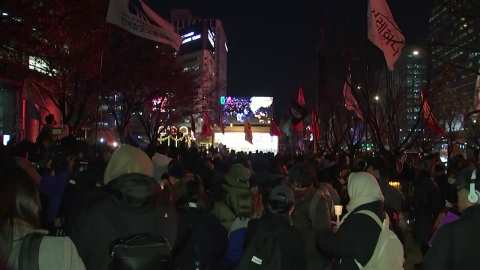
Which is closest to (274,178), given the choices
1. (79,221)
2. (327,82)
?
(79,221)

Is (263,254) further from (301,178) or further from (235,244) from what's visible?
(301,178)

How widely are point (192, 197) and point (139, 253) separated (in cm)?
208

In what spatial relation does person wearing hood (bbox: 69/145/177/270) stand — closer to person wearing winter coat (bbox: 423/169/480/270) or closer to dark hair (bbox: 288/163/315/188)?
person wearing winter coat (bbox: 423/169/480/270)

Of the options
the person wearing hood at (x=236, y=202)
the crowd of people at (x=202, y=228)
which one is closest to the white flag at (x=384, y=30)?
the crowd of people at (x=202, y=228)

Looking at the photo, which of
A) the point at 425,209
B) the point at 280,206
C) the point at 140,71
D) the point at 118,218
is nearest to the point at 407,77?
the point at 140,71

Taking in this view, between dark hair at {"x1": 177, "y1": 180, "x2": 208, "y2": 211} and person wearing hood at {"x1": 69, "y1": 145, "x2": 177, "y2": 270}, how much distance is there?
4.90ft

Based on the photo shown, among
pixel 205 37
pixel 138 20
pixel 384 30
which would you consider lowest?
pixel 384 30

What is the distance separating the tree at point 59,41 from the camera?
10.9 m

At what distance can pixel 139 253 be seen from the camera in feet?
10.3

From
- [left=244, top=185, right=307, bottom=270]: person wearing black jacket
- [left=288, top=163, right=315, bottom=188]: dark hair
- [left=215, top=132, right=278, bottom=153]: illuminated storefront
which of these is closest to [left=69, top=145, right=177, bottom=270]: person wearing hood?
[left=244, top=185, right=307, bottom=270]: person wearing black jacket

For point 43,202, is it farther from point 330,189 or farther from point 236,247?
point 330,189

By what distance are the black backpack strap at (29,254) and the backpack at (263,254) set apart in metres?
2.10

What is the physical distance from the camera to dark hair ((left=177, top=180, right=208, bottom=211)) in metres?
5.19

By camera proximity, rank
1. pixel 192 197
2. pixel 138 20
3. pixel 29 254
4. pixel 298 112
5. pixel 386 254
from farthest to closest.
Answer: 1. pixel 298 112
2. pixel 138 20
3. pixel 192 197
4. pixel 386 254
5. pixel 29 254
